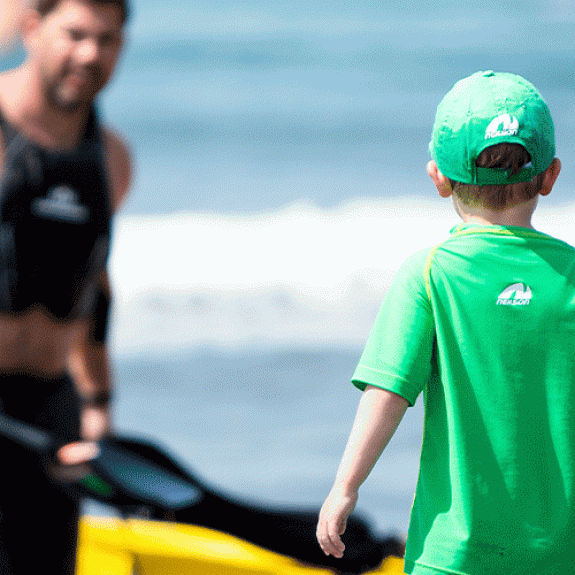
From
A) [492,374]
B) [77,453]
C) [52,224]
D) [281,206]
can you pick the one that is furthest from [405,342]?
[281,206]

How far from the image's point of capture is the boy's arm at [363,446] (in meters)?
1.09

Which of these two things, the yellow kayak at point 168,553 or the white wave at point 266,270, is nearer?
the yellow kayak at point 168,553

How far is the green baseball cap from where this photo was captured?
1.08 metres

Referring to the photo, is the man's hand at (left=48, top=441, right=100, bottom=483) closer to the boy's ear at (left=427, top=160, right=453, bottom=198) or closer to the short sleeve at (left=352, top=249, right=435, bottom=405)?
the short sleeve at (left=352, top=249, right=435, bottom=405)

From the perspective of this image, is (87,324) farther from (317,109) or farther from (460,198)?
(317,109)

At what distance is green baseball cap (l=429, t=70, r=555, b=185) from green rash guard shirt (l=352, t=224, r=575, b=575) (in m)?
0.09

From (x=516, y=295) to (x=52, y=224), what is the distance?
1.09 metres

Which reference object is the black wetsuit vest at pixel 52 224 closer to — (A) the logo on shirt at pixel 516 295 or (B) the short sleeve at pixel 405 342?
(B) the short sleeve at pixel 405 342

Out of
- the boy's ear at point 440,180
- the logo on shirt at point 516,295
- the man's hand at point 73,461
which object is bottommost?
the man's hand at point 73,461

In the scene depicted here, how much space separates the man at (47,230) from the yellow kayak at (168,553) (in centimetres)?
18

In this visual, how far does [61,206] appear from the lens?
1.85 meters

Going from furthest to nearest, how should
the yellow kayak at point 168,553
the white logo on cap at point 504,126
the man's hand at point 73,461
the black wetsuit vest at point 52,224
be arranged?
the yellow kayak at point 168,553 < the black wetsuit vest at point 52,224 < the man's hand at point 73,461 < the white logo on cap at point 504,126

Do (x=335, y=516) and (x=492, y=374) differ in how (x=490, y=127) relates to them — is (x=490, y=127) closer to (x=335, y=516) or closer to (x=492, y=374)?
(x=492, y=374)

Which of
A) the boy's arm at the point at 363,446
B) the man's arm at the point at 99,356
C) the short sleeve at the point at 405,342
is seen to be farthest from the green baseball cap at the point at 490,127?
the man's arm at the point at 99,356
